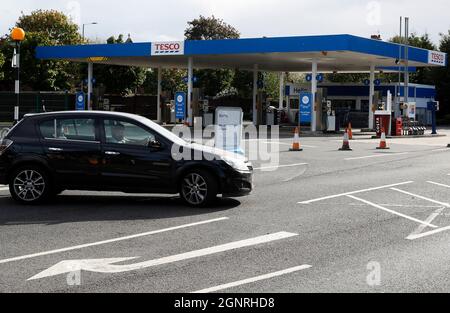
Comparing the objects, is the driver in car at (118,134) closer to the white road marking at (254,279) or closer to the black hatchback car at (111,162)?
the black hatchback car at (111,162)

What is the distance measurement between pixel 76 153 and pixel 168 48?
Result: 25504mm

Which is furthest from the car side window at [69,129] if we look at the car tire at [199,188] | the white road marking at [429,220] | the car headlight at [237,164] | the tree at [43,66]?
the tree at [43,66]

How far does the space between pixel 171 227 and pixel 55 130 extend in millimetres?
3031

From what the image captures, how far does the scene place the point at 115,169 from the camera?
1005cm

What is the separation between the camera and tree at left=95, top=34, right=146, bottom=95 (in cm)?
5138

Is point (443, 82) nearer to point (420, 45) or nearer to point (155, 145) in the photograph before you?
point (420, 45)

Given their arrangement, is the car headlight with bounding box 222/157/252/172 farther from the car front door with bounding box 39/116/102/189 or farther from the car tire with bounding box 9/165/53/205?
the car tire with bounding box 9/165/53/205

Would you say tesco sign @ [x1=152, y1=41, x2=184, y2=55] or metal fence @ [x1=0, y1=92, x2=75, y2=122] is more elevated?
tesco sign @ [x1=152, y1=41, x2=184, y2=55]

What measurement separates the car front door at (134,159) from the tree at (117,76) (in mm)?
42278

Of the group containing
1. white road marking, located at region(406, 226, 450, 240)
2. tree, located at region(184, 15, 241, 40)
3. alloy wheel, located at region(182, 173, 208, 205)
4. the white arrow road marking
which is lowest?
the white arrow road marking

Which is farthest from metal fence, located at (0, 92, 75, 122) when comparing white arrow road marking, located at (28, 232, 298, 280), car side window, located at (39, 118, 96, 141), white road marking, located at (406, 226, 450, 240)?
white arrow road marking, located at (28, 232, 298, 280)

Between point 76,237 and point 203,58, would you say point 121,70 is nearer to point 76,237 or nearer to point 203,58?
point 203,58

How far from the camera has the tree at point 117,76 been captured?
51375 millimetres
